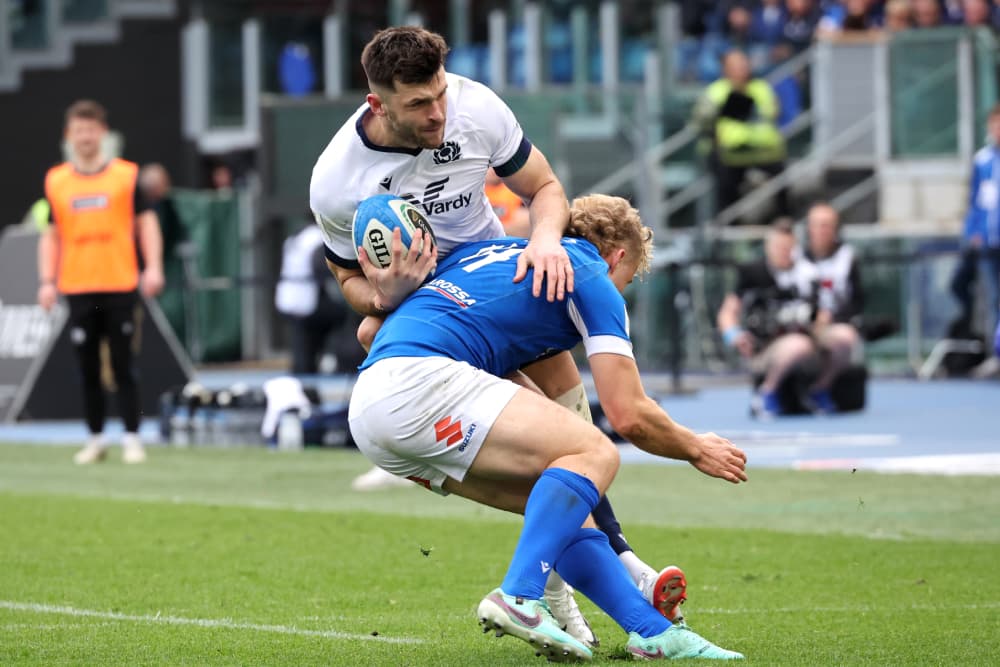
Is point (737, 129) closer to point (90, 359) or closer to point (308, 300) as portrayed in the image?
point (308, 300)

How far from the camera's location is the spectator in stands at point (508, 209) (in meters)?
11.6

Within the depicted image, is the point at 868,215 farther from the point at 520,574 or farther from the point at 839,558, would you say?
the point at 520,574

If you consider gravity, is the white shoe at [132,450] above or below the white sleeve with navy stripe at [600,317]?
below

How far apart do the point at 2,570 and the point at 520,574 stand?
3.60 meters

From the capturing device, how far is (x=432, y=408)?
565 centimetres

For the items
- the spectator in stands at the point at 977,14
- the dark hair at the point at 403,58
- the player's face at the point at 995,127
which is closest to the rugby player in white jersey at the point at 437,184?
the dark hair at the point at 403,58

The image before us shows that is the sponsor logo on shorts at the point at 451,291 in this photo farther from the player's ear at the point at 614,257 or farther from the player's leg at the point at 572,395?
the player's leg at the point at 572,395

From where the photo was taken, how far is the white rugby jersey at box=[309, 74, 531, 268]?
6.15 meters

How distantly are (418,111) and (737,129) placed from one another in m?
16.2

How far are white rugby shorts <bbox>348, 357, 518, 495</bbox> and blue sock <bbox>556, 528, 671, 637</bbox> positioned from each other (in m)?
0.42

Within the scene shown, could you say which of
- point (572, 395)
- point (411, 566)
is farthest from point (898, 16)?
point (572, 395)

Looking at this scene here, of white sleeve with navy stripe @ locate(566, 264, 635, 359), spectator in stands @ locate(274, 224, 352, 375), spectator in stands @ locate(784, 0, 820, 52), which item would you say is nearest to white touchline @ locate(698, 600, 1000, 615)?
white sleeve with navy stripe @ locate(566, 264, 635, 359)

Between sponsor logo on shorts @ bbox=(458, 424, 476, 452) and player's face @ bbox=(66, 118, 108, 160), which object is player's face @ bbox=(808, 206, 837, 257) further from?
sponsor logo on shorts @ bbox=(458, 424, 476, 452)

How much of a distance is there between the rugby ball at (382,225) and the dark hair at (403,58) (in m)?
0.38
